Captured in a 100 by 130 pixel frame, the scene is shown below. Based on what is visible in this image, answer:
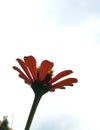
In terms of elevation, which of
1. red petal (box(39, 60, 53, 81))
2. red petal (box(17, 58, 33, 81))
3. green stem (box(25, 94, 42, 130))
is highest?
red petal (box(39, 60, 53, 81))

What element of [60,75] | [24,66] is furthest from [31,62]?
[60,75]

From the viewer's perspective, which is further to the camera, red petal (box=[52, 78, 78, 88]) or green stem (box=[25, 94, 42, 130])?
red petal (box=[52, 78, 78, 88])

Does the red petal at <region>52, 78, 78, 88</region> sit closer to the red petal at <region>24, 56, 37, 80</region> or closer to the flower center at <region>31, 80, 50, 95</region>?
the flower center at <region>31, 80, 50, 95</region>

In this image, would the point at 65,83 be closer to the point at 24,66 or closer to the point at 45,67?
the point at 45,67

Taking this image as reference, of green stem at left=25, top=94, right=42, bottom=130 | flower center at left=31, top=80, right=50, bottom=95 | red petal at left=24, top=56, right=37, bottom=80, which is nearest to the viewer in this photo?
green stem at left=25, top=94, right=42, bottom=130

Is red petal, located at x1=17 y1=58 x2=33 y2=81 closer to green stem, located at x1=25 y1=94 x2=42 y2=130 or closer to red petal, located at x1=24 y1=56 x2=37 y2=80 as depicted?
red petal, located at x1=24 y1=56 x2=37 y2=80

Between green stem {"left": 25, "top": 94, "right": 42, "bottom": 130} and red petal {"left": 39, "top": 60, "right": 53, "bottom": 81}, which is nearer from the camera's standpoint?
green stem {"left": 25, "top": 94, "right": 42, "bottom": 130}

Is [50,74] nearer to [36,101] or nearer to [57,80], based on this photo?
[57,80]

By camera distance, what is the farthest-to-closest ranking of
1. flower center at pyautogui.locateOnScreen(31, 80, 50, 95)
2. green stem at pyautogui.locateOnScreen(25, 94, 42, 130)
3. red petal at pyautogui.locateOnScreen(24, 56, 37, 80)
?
flower center at pyautogui.locateOnScreen(31, 80, 50, 95) < red petal at pyautogui.locateOnScreen(24, 56, 37, 80) < green stem at pyautogui.locateOnScreen(25, 94, 42, 130)

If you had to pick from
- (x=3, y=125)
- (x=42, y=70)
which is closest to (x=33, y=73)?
(x=42, y=70)

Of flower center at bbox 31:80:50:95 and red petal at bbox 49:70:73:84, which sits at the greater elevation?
red petal at bbox 49:70:73:84
